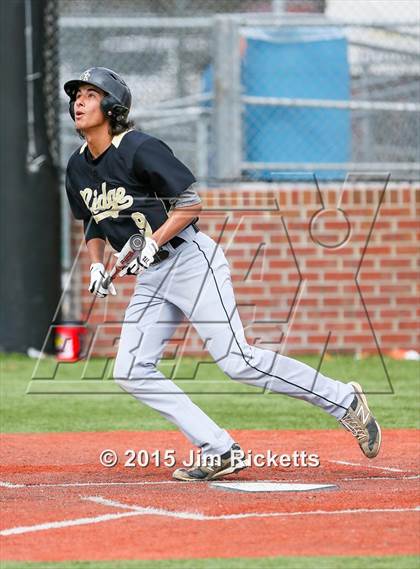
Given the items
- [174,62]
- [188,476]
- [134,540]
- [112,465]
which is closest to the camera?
[134,540]

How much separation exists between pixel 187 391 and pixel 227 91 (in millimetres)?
3610

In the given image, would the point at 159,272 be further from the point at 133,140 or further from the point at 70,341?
the point at 70,341

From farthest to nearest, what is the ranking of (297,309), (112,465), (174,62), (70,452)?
1. (174,62)
2. (297,309)
3. (70,452)
4. (112,465)

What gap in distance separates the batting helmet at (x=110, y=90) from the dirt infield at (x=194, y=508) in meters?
1.90

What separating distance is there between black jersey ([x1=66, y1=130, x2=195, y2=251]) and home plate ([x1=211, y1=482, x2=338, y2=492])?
4.42 feet

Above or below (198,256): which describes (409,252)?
below

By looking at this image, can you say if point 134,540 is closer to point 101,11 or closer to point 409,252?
point 409,252

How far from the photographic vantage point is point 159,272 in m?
6.75

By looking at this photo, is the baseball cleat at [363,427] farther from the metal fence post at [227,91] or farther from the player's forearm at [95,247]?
the metal fence post at [227,91]

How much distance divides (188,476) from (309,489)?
0.75 metres

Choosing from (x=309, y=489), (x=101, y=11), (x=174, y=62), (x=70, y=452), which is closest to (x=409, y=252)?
(x=174, y=62)

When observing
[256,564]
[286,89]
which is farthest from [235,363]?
[286,89]

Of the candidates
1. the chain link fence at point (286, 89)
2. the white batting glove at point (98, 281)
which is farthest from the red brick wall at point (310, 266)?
the white batting glove at point (98, 281)

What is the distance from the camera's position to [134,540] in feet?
16.8
